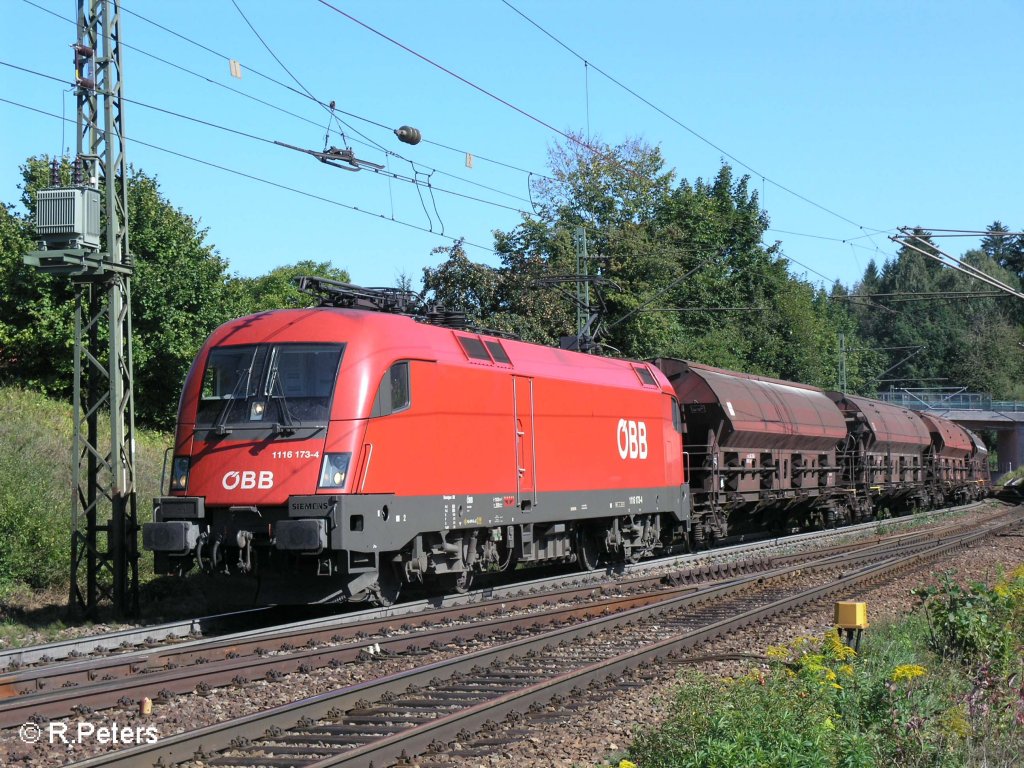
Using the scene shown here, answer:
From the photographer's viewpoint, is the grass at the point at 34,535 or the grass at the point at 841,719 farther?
the grass at the point at 34,535

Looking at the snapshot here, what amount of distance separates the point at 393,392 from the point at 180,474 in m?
2.77

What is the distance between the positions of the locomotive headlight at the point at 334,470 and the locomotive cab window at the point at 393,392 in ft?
2.28

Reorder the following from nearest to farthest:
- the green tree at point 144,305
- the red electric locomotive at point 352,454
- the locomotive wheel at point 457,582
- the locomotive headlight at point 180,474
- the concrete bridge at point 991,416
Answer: the red electric locomotive at point 352,454
the locomotive headlight at point 180,474
the locomotive wheel at point 457,582
the green tree at point 144,305
the concrete bridge at point 991,416

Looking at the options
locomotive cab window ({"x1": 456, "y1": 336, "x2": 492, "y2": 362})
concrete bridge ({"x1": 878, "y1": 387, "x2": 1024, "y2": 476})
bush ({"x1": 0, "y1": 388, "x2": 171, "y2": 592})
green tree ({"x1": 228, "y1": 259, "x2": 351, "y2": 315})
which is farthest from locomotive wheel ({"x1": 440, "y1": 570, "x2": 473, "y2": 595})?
concrete bridge ({"x1": 878, "y1": 387, "x2": 1024, "y2": 476})

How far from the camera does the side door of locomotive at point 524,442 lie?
15289mm

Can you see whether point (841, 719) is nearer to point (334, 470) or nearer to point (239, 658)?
point (239, 658)

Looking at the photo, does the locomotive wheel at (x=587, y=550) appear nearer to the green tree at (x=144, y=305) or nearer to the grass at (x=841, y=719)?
the grass at (x=841, y=719)

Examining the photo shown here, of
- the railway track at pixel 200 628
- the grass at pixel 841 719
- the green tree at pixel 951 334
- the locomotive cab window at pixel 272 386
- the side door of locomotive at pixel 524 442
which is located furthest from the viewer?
the green tree at pixel 951 334

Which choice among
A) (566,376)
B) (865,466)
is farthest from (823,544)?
(566,376)

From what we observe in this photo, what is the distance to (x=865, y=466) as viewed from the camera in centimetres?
3238

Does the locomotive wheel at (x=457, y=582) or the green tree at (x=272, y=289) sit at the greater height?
the green tree at (x=272, y=289)

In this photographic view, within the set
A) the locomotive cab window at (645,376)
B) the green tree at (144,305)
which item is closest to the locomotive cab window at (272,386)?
the locomotive cab window at (645,376)

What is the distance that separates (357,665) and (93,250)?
6717 millimetres

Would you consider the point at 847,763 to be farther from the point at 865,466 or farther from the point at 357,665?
the point at 865,466
